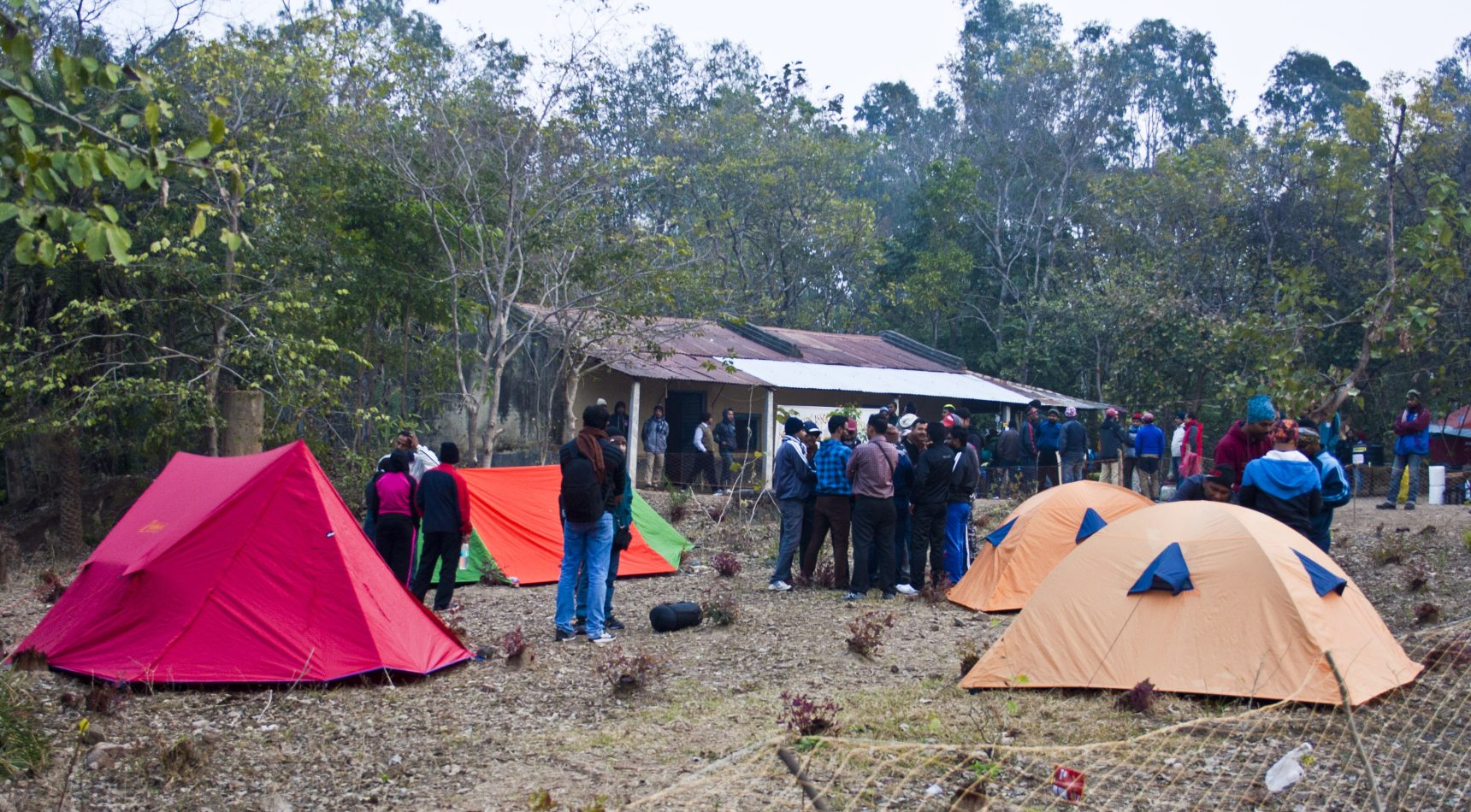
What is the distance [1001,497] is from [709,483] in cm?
473

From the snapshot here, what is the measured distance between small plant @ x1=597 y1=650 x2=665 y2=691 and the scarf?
4.36ft

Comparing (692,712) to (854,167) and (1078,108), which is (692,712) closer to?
(854,167)

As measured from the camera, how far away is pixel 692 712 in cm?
627

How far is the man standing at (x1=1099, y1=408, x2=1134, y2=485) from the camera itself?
16938 mm

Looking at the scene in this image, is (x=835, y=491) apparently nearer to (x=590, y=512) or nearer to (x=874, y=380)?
(x=590, y=512)

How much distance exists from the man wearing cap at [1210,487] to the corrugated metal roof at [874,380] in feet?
42.2

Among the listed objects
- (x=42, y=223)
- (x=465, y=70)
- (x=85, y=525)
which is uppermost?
(x=465, y=70)

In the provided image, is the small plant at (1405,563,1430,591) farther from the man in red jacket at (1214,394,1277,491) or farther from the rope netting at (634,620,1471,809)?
the rope netting at (634,620,1471,809)

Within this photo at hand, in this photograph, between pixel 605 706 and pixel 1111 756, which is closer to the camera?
pixel 1111 756

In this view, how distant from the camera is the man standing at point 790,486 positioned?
32.7 feet

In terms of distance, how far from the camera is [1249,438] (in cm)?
804

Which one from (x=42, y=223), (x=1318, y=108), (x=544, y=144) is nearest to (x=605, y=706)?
(x=42, y=223)

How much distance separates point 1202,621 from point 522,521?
22.1 ft

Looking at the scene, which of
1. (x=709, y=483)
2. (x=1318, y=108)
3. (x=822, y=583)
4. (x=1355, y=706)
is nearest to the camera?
(x=1355, y=706)
